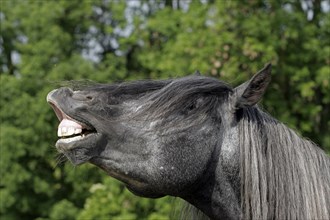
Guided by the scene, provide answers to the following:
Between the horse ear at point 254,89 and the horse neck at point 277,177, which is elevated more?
the horse ear at point 254,89

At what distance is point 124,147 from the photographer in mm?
2586

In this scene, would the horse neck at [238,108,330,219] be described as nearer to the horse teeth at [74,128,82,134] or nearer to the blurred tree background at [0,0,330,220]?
the horse teeth at [74,128,82,134]

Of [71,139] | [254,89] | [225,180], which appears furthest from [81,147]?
[254,89]

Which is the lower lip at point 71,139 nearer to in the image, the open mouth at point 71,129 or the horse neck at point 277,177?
the open mouth at point 71,129

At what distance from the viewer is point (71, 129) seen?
2.56 meters

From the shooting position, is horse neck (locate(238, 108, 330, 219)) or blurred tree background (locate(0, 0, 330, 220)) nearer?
horse neck (locate(238, 108, 330, 219))

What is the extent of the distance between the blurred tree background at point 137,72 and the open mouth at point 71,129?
8.38 m

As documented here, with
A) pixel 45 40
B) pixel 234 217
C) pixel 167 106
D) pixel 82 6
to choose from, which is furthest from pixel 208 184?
pixel 82 6

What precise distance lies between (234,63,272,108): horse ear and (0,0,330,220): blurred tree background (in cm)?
838

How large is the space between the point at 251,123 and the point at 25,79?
11.0 m

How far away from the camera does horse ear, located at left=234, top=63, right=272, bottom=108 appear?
2.57 meters

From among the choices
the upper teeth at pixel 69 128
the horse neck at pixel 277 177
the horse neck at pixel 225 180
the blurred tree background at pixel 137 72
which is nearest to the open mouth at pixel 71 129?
the upper teeth at pixel 69 128

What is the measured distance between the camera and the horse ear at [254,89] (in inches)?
101

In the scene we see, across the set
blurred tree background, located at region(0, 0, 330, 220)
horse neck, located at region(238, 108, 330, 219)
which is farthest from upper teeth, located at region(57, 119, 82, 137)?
blurred tree background, located at region(0, 0, 330, 220)
